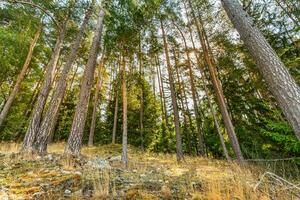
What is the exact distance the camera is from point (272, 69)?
3.37m

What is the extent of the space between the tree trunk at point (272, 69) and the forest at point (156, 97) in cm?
2

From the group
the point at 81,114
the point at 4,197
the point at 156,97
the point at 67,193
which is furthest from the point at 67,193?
the point at 156,97

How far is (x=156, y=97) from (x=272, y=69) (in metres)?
15.1

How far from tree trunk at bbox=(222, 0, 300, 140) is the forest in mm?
19

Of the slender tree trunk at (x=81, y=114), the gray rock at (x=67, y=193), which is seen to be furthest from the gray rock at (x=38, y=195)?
the slender tree trunk at (x=81, y=114)

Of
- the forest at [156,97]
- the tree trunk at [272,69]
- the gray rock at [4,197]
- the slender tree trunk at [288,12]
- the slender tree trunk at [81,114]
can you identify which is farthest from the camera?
the slender tree trunk at [288,12]

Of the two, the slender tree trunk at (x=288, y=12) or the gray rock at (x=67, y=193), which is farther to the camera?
the slender tree trunk at (x=288, y=12)

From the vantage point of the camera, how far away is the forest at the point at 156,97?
3631mm

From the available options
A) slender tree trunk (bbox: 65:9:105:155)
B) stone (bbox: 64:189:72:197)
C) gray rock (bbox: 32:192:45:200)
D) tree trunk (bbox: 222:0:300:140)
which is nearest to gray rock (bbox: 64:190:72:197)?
stone (bbox: 64:189:72:197)

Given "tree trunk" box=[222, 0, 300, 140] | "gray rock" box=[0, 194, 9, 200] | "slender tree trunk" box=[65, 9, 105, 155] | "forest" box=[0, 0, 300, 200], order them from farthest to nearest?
"slender tree trunk" box=[65, 9, 105, 155] → "forest" box=[0, 0, 300, 200] → "tree trunk" box=[222, 0, 300, 140] → "gray rock" box=[0, 194, 9, 200]

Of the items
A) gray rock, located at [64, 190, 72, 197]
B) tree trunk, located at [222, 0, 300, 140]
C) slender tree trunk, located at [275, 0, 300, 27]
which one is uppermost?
slender tree trunk, located at [275, 0, 300, 27]

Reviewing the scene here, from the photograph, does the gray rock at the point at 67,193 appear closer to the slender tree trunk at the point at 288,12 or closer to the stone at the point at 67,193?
the stone at the point at 67,193

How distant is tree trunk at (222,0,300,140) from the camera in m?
3.04

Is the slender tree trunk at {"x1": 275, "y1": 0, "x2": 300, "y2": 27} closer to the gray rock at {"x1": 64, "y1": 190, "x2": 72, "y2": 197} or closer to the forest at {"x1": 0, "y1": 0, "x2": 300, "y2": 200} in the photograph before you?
the forest at {"x1": 0, "y1": 0, "x2": 300, "y2": 200}
